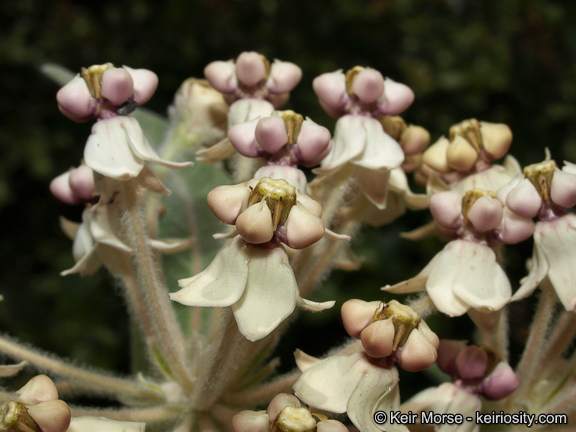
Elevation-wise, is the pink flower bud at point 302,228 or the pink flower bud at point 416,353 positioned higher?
the pink flower bud at point 302,228

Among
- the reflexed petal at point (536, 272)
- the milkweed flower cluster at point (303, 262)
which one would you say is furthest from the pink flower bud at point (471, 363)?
the reflexed petal at point (536, 272)

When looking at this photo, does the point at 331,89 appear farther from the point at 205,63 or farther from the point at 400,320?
the point at 205,63

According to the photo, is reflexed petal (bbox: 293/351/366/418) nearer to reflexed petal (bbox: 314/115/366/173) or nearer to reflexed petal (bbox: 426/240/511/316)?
reflexed petal (bbox: 426/240/511/316)

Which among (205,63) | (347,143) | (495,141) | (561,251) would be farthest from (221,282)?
(205,63)

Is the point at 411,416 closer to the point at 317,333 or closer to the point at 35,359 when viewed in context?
the point at 35,359

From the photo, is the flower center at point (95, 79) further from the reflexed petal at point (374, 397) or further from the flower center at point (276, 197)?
the reflexed petal at point (374, 397)
